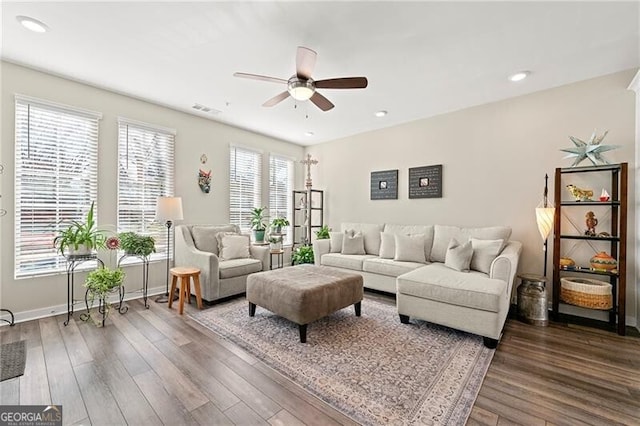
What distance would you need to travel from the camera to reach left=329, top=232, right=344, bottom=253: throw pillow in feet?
15.5

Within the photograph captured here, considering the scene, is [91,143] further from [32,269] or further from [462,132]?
[462,132]

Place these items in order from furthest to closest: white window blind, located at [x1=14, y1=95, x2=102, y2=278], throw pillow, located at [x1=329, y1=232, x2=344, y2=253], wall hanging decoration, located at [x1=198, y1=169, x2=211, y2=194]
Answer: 1. throw pillow, located at [x1=329, y1=232, x2=344, y2=253]
2. wall hanging decoration, located at [x1=198, y1=169, x2=211, y2=194]
3. white window blind, located at [x1=14, y1=95, x2=102, y2=278]

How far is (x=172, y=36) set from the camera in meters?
2.42

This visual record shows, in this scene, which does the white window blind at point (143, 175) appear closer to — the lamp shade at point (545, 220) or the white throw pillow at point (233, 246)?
the white throw pillow at point (233, 246)

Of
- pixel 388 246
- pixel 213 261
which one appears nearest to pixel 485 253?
pixel 388 246

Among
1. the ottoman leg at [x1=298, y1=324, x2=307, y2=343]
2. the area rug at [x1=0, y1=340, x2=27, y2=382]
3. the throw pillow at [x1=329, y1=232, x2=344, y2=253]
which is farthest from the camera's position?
the throw pillow at [x1=329, y1=232, x2=344, y2=253]

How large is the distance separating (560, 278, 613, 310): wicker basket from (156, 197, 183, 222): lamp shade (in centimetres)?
476

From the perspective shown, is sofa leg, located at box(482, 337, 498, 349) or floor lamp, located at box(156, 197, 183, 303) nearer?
sofa leg, located at box(482, 337, 498, 349)

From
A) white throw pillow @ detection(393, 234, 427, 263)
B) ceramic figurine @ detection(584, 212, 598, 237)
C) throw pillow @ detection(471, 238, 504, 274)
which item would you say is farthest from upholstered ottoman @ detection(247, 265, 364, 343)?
ceramic figurine @ detection(584, 212, 598, 237)

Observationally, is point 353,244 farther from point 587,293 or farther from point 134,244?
point 134,244

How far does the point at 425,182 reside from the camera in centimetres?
Answer: 444

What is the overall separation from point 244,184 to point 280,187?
93 centimetres

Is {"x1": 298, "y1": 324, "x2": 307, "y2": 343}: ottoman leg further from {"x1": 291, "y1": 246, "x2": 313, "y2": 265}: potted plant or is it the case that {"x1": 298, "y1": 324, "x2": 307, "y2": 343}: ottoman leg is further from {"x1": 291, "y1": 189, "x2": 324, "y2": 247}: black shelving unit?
{"x1": 291, "y1": 189, "x2": 324, "y2": 247}: black shelving unit

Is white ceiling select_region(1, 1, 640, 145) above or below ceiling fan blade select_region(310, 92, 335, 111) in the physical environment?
above
